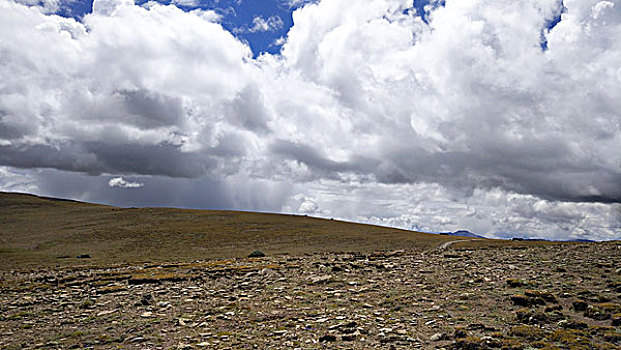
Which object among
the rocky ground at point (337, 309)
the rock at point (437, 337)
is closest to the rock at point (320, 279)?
the rocky ground at point (337, 309)

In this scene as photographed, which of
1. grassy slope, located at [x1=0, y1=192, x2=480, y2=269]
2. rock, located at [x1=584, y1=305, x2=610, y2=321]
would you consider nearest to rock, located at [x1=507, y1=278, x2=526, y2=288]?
rock, located at [x1=584, y1=305, x2=610, y2=321]

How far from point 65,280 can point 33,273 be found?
9.43 meters

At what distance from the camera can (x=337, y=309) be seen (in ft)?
57.3

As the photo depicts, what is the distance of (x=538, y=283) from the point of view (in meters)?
21.4

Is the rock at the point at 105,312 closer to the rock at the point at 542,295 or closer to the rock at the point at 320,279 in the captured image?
the rock at the point at 320,279

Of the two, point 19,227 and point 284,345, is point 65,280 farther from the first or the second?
point 19,227

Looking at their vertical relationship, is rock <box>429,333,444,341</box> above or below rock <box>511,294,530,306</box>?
below

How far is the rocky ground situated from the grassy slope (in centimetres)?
2813

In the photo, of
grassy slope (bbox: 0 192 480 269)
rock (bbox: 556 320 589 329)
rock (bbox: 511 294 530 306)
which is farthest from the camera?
grassy slope (bbox: 0 192 480 269)

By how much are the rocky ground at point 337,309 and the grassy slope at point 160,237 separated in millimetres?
28129

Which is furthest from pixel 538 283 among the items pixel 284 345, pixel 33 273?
pixel 33 273

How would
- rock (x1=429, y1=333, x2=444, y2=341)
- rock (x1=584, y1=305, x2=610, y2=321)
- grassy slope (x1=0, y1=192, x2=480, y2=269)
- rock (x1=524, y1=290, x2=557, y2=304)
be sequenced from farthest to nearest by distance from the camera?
1. grassy slope (x1=0, y1=192, x2=480, y2=269)
2. rock (x1=524, y1=290, x2=557, y2=304)
3. rock (x1=584, y1=305, x2=610, y2=321)
4. rock (x1=429, y1=333, x2=444, y2=341)

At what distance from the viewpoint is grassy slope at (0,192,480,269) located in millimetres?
57875

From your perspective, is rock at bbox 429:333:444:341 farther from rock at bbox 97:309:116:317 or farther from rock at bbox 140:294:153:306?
rock at bbox 97:309:116:317
